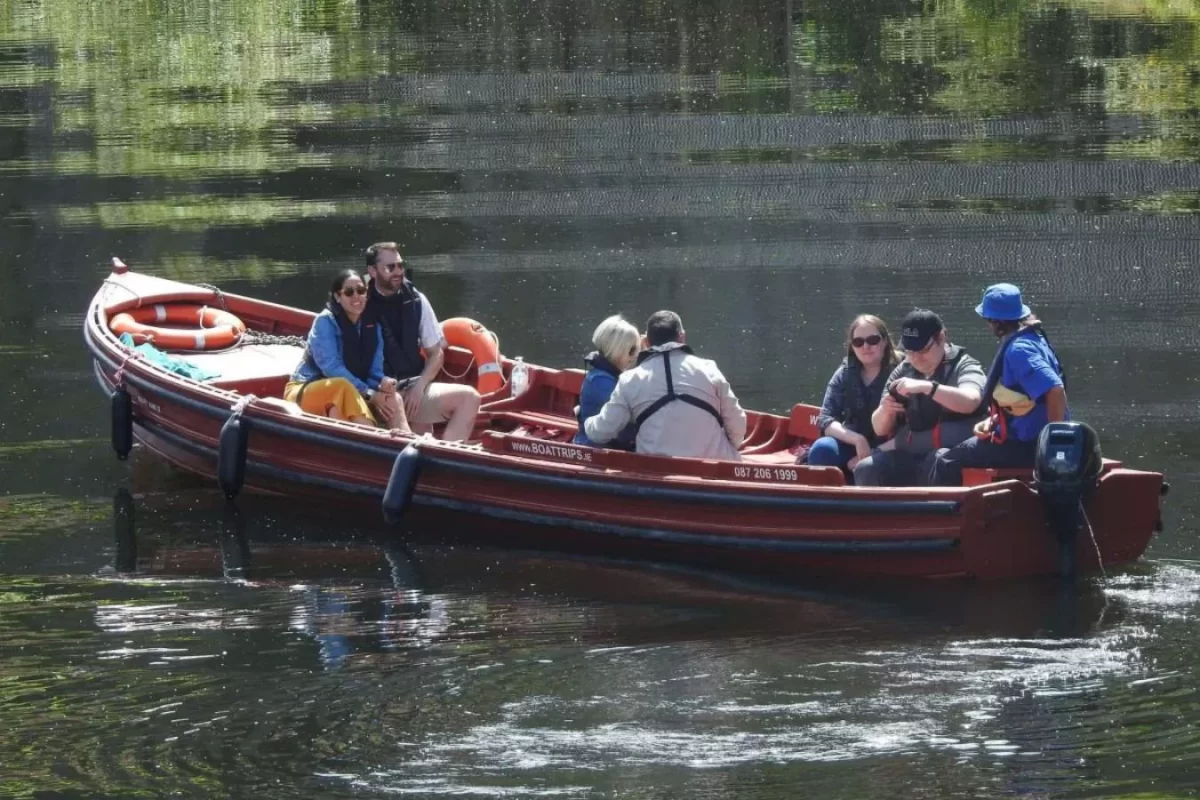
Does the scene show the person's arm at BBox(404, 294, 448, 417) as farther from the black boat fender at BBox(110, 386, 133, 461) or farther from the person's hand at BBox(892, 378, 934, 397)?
the person's hand at BBox(892, 378, 934, 397)

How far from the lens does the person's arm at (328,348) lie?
11711 mm

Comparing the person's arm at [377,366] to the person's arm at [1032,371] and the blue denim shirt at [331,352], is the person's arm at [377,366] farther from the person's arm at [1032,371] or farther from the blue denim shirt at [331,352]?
the person's arm at [1032,371]

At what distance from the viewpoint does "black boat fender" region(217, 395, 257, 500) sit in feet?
37.9

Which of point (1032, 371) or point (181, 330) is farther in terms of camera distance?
point (181, 330)

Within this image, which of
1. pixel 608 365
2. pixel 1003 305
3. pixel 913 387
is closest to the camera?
pixel 1003 305

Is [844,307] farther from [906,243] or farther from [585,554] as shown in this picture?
[585,554]

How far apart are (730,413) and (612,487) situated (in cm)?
71

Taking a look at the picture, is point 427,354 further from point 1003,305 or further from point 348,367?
point 1003,305

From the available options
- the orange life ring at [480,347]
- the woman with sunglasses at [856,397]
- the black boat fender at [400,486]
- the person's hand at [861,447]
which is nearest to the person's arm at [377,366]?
the orange life ring at [480,347]

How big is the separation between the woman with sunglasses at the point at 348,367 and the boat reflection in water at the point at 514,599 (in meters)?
0.72

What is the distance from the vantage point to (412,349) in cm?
1201

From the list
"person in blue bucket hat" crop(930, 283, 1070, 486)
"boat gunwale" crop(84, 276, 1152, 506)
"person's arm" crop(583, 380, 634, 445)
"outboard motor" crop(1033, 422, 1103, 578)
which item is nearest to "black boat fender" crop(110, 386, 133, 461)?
"boat gunwale" crop(84, 276, 1152, 506)

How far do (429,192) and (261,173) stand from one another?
7.89ft

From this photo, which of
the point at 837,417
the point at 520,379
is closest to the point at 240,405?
the point at 520,379
